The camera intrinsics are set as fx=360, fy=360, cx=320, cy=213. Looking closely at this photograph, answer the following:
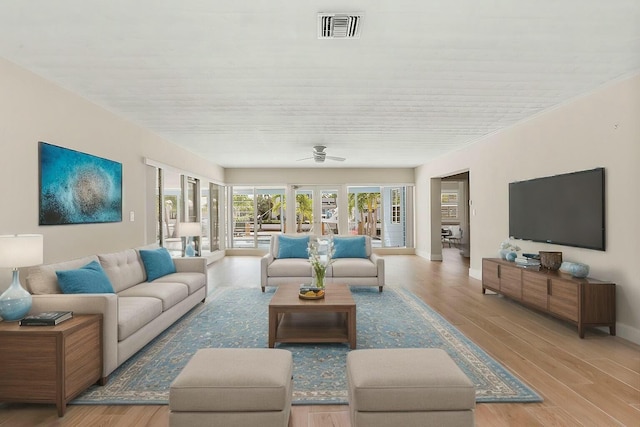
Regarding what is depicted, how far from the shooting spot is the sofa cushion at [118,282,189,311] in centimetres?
372

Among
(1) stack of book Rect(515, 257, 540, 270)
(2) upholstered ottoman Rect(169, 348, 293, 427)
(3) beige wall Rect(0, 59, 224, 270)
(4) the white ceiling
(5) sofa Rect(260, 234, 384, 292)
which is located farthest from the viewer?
(5) sofa Rect(260, 234, 384, 292)

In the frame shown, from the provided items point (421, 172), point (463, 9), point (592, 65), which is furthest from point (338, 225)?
point (463, 9)

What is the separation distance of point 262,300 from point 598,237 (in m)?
4.12

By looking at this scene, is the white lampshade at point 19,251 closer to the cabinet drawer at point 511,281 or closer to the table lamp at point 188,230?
the table lamp at point 188,230

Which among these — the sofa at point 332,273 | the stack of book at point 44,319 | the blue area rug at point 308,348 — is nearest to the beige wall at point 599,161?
the blue area rug at point 308,348

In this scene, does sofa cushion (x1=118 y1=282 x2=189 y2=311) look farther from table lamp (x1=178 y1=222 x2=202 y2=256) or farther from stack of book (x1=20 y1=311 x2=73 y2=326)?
table lamp (x1=178 y1=222 x2=202 y2=256)

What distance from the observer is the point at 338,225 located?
1070 centimetres

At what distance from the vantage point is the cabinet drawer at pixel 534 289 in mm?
4142

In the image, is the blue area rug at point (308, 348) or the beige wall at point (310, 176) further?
the beige wall at point (310, 176)

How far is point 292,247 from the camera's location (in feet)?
19.9

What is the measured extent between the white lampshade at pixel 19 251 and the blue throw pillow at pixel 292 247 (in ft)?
12.3

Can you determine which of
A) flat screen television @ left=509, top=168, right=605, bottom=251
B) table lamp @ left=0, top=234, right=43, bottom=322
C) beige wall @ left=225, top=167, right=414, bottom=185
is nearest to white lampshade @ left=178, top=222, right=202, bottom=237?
table lamp @ left=0, top=234, right=43, bottom=322

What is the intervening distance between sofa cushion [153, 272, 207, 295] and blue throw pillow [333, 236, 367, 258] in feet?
7.33

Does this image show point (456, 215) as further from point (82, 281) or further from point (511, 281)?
point (82, 281)
